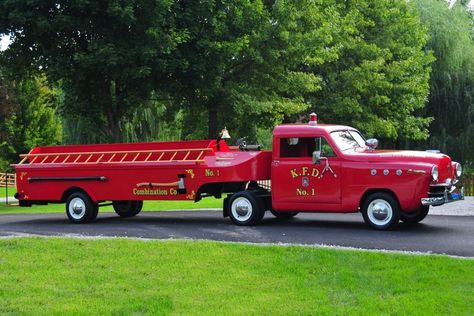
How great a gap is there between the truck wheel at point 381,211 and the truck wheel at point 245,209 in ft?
6.83

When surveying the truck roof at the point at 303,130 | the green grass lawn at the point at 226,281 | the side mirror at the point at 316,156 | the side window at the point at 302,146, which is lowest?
the green grass lawn at the point at 226,281

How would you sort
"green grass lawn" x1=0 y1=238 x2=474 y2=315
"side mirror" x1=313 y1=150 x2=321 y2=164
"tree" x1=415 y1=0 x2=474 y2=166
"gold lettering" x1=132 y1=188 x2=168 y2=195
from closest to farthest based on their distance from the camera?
1. "green grass lawn" x1=0 y1=238 x2=474 y2=315
2. "side mirror" x1=313 y1=150 x2=321 y2=164
3. "gold lettering" x1=132 y1=188 x2=168 y2=195
4. "tree" x1=415 y1=0 x2=474 y2=166

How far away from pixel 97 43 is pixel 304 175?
32.3 feet

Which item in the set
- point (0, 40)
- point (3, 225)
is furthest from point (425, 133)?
point (3, 225)

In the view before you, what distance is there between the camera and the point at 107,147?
587 inches

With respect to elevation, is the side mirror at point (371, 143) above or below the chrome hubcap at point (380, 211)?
above

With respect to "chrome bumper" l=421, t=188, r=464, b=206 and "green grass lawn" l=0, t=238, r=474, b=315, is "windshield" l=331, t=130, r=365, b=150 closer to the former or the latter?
"chrome bumper" l=421, t=188, r=464, b=206

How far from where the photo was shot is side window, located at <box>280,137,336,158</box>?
12445mm

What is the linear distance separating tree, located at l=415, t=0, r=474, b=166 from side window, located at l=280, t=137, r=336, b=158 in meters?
20.0

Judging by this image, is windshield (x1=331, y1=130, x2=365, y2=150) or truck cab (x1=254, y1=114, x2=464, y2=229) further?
windshield (x1=331, y1=130, x2=365, y2=150)

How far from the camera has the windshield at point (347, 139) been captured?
40.8ft

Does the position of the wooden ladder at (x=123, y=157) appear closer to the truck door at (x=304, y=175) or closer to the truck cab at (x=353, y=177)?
the truck door at (x=304, y=175)

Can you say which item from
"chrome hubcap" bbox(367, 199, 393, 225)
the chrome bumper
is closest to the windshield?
"chrome hubcap" bbox(367, 199, 393, 225)

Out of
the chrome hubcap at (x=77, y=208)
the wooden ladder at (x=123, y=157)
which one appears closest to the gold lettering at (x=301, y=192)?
the wooden ladder at (x=123, y=157)
